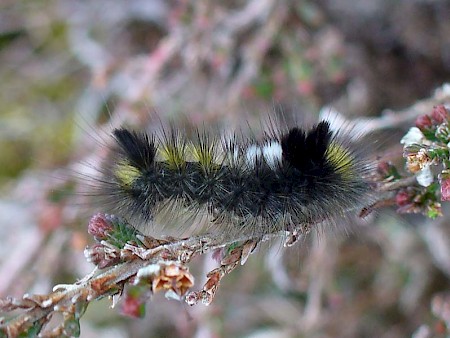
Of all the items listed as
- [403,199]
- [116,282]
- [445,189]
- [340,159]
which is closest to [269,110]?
[340,159]

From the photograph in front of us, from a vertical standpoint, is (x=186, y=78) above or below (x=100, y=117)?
below

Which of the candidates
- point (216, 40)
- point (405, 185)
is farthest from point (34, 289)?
point (405, 185)

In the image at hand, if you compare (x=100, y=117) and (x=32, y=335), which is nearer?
(x=32, y=335)

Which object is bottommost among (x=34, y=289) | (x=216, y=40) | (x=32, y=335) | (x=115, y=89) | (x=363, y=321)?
(x=32, y=335)

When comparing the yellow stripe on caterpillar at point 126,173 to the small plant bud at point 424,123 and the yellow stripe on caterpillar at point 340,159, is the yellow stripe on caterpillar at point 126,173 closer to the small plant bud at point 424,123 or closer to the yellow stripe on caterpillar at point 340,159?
→ the yellow stripe on caterpillar at point 340,159

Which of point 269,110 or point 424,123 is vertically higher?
point 269,110

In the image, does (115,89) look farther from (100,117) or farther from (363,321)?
(363,321)

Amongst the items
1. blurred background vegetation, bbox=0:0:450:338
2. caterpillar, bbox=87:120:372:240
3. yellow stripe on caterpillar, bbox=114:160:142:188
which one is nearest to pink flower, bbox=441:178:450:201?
caterpillar, bbox=87:120:372:240

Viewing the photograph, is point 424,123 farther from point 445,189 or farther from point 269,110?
point 269,110
